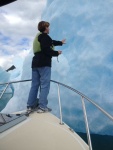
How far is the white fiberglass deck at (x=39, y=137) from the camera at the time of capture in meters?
2.11

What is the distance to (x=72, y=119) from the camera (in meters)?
5.75

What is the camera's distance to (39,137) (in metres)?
2.34

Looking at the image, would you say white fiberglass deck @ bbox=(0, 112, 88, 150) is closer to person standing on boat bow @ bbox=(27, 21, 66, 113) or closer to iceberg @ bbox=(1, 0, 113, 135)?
person standing on boat bow @ bbox=(27, 21, 66, 113)

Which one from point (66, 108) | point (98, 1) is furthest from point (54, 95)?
point (98, 1)

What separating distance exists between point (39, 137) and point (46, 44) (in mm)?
1086

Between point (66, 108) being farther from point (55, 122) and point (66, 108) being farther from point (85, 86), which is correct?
point (55, 122)

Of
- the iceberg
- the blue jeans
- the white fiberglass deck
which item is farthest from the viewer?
the iceberg

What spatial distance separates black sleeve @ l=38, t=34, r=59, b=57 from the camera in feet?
9.55

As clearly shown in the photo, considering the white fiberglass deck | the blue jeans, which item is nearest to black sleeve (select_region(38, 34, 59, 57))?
the blue jeans

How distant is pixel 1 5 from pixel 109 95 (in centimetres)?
461

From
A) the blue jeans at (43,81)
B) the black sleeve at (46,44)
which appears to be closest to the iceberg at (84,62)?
the blue jeans at (43,81)

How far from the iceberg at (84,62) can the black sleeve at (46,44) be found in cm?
287

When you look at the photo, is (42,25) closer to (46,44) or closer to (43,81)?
(46,44)

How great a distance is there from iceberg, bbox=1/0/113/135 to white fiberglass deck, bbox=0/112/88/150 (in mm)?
2912
